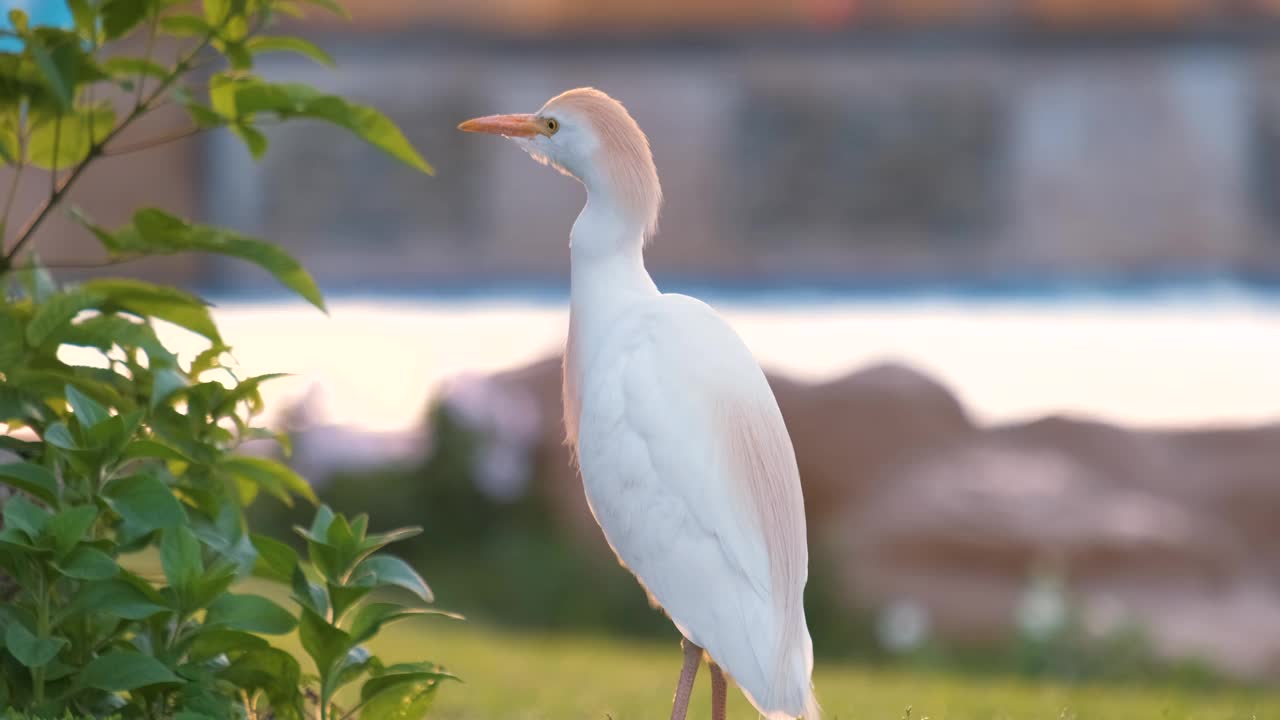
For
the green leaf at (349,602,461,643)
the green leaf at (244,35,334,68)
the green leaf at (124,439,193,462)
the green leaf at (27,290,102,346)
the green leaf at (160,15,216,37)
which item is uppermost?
the green leaf at (160,15,216,37)

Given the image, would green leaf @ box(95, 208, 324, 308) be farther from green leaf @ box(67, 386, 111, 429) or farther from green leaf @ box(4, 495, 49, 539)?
green leaf @ box(4, 495, 49, 539)

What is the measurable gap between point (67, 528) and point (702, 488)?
683 mm

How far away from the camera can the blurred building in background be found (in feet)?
24.5

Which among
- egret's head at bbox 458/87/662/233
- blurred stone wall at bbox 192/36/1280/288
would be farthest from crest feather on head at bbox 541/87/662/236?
blurred stone wall at bbox 192/36/1280/288

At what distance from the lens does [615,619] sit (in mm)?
4613

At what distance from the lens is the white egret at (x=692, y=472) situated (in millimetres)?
1420

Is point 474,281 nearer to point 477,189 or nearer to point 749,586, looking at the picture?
point 477,189

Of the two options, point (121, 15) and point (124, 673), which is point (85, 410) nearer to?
point (124, 673)

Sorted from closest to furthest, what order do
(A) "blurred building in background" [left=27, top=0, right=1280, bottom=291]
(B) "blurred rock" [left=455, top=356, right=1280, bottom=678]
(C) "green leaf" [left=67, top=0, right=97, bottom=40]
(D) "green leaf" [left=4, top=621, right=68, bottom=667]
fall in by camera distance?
(D) "green leaf" [left=4, top=621, right=68, bottom=667]
(C) "green leaf" [left=67, top=0, right=97, bottom=40]
(B) "blurred rock" [left=455, top=356, right=1280, bottom=678]
(A) "blurred building in background" [left=27, top=0, right=1280, bottom=291]

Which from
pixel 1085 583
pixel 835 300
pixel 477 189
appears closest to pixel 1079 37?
pixel 835 300

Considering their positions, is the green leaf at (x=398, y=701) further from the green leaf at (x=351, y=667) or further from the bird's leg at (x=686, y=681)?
the bird's leg at (x=686, y=681)

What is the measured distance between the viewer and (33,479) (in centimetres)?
147

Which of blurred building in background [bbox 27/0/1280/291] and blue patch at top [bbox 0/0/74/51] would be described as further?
blurred building in background [bbox 27/0/1280/291]

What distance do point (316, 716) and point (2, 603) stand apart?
40 centimetres
